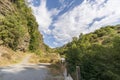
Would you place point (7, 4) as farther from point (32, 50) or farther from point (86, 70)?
point (86, 70)

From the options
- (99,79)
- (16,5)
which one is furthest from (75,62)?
(16,5)

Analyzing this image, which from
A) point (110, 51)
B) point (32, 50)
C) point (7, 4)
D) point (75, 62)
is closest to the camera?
point (110, 51)

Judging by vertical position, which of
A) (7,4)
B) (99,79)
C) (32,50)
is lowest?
(99,79)

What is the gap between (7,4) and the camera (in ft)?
169

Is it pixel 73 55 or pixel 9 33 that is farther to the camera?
pixel 9 33

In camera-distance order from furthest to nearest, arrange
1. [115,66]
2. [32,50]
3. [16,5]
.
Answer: [32,50] < [16,5] < [115,66]

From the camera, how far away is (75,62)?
860 inches

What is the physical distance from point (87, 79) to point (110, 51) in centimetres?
285

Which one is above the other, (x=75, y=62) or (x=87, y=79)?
(x=75, y=62)

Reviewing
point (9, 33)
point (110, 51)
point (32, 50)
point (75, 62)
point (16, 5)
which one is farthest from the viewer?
point (32, 50)

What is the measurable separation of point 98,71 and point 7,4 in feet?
121

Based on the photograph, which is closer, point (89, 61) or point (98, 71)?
point (98, 71)

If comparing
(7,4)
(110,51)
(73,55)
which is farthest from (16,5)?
(110,51)

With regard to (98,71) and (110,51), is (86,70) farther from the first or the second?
(110,51)
